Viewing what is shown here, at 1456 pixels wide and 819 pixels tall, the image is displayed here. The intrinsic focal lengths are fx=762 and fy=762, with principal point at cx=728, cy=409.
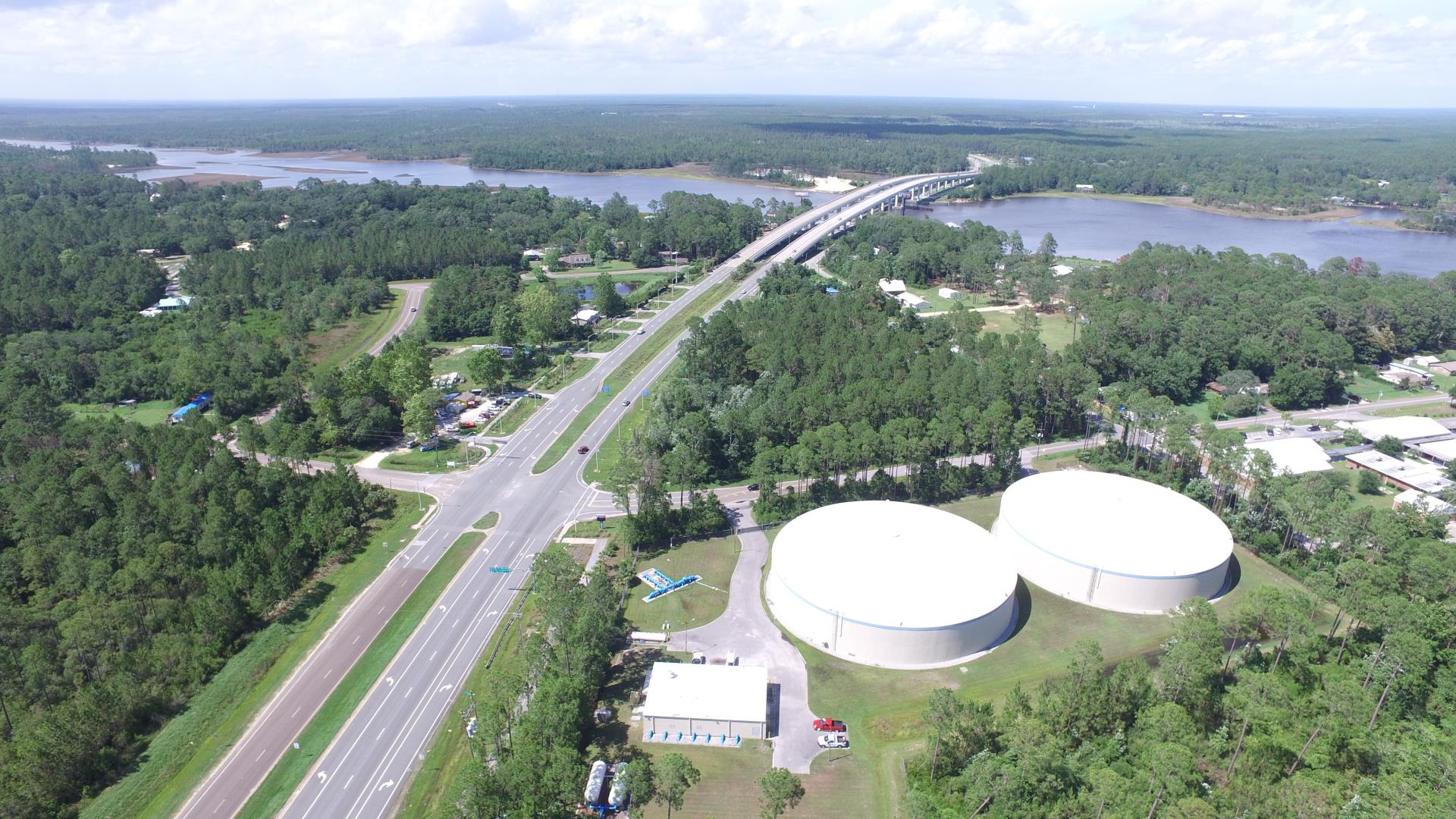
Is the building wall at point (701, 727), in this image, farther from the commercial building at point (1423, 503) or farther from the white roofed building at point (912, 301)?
the white roofed building at point (912, 301)

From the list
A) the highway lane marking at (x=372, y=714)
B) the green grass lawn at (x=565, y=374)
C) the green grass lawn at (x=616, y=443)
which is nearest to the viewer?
the highway lane marking at (x=372, y=714)

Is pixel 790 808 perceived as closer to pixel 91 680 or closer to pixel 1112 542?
pixel 1112 542

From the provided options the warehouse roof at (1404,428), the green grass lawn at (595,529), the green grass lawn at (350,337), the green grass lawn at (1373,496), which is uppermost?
the green grass lawn at (350,337)

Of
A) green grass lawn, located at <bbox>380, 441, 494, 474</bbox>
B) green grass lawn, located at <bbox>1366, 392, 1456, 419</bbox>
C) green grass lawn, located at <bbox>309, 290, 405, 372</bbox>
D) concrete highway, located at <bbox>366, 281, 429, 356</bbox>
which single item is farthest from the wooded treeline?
green grass lawn, located at <bbox>1366, 392, 1456, 419</bbox>

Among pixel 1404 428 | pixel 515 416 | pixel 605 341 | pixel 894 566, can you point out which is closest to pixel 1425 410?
pixel 1404 428

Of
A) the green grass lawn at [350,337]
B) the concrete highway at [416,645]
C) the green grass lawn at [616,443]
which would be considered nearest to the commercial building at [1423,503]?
the green grass lawn at [616,443]

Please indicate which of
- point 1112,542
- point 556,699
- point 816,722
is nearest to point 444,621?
point 556,699

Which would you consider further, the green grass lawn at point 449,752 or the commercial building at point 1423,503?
the commercial building at point 1423,503
